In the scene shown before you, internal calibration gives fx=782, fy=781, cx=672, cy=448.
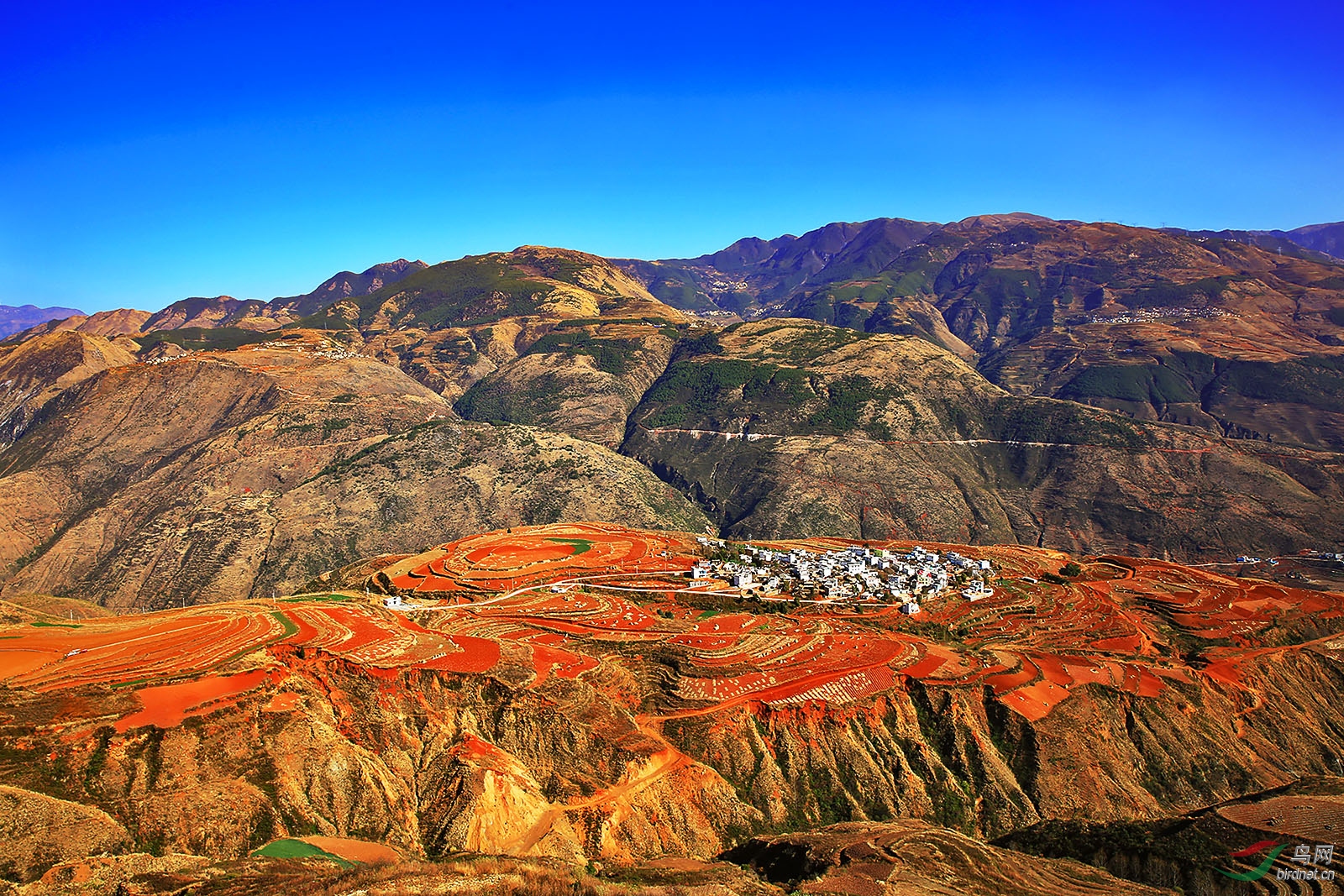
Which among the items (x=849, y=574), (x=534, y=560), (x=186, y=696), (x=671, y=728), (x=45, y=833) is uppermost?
(x=186, y=696)

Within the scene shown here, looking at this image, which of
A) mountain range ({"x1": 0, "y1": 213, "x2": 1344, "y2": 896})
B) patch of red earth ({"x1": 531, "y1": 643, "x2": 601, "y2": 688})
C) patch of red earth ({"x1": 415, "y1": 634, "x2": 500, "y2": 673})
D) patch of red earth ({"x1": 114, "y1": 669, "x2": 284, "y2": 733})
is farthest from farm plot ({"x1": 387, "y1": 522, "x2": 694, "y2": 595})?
patch of red earth ({"x1": 114, "y1": 669, "x2": 284, "y2": 733})

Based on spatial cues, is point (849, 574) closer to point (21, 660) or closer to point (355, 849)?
point (355, 849)

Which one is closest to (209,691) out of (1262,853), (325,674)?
(325,674)

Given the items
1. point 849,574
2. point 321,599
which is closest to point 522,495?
point 321,599

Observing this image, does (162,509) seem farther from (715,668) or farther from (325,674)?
(715,668)

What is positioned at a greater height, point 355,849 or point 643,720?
point 643,720

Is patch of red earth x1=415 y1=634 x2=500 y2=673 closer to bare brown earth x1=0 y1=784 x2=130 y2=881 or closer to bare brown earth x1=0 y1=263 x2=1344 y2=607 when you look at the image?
bare brown earth x1=0 y1=784 x2=130 y2=881
